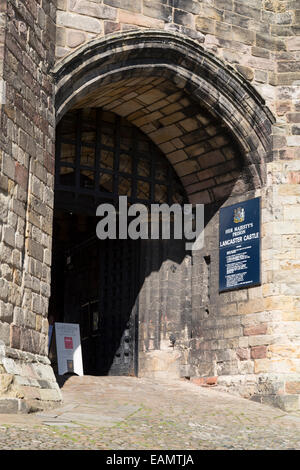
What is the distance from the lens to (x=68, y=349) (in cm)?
937

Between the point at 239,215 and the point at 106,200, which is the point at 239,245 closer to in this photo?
the point at 239,215

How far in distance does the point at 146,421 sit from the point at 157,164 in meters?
4.26

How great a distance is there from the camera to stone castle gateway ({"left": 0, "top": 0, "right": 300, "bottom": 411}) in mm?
7137

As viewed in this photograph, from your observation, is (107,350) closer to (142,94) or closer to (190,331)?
(190,331)

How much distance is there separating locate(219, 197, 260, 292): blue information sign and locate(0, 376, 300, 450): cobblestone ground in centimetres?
127

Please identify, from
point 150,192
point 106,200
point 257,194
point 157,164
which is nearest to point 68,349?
point 106,200

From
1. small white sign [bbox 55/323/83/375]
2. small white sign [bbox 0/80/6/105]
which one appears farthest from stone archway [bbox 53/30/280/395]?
small white sign [bbox 0/80/6/105]

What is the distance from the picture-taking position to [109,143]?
9719mm

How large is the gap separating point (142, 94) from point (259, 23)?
1.57 m

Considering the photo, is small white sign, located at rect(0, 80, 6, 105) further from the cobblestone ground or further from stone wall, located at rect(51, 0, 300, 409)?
the cobblestone ground

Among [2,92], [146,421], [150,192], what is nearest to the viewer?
[146,421]

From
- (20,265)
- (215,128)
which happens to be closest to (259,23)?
(215,128)

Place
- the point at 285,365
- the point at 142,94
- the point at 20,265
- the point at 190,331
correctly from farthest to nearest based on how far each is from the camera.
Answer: the point at 190,331 < the point at 142,94 < the point at 285,365 < the point at 20,265

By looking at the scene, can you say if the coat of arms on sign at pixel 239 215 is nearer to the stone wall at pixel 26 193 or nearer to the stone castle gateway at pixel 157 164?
the stone castle gateway at pixel 157 164
